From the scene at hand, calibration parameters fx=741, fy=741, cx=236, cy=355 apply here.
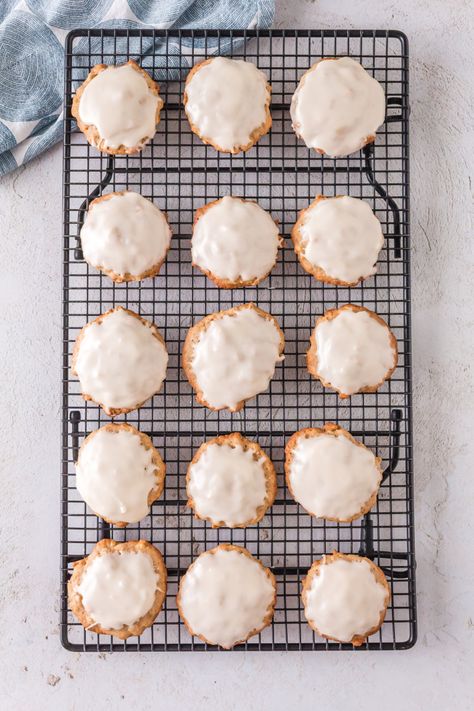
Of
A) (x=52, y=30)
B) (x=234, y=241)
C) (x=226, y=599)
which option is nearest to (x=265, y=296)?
(x=234, y=241)

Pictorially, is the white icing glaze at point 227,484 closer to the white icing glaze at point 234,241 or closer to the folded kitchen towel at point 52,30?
the white icing glaze at point 234,241

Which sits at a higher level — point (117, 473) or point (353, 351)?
point (353, 351)

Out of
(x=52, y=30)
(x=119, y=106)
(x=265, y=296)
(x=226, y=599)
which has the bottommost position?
(x=226, y=599)

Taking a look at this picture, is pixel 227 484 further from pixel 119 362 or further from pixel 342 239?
pixel 342 239

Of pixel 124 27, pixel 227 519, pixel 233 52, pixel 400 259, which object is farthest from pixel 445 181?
pixel 227 519

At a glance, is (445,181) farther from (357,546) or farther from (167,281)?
(357,546)
